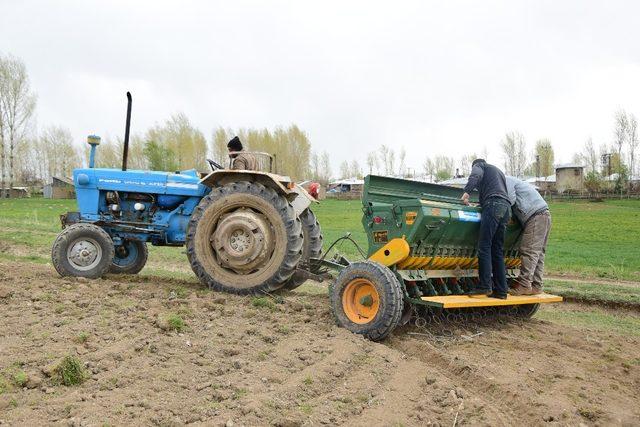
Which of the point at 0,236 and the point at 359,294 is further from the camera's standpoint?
the point at 0,236

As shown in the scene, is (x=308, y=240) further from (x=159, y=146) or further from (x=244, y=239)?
(x=159, y=146)

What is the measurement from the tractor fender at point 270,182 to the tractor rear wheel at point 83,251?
64.1 inches

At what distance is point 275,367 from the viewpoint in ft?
15.8

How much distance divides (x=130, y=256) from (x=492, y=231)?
5.51 meters

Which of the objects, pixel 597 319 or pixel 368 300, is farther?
pixel 597 319

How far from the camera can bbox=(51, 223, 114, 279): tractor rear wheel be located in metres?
7.95

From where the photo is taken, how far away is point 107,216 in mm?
8875

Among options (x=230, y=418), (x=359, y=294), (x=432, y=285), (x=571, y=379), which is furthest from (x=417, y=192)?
(x=230, y=418)

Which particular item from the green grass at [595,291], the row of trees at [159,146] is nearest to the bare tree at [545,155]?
the row of trees at [159,146]

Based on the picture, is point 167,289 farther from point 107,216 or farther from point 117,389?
point 117,389

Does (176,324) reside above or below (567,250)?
above

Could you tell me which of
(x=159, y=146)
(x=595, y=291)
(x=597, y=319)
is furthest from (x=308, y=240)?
(x=159, y=146)

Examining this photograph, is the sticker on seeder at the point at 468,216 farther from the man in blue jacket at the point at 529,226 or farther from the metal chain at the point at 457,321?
the metal chain at the point at 457,321

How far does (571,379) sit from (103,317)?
14.4 feet
